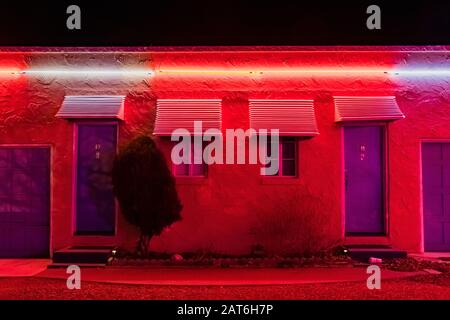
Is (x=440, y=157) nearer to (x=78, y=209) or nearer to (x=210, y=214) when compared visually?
(x=210, y=214)

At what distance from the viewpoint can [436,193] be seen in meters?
11.3

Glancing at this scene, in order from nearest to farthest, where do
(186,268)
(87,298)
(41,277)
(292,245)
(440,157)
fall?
(87,298)
(41,277)
(186,268)
(292,245)
(440,157)

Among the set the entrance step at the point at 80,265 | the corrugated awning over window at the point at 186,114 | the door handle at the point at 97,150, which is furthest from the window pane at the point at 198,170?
the entrance step at the point at 80,265

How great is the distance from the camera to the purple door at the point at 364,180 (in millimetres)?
11180

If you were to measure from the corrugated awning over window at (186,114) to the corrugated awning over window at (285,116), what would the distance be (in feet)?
2.36

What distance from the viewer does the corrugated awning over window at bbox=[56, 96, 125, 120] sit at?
10594mm

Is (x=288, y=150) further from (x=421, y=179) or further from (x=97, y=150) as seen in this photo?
(x=97, y=150)

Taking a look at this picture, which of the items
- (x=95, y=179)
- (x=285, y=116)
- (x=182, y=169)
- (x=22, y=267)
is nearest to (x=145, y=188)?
(x=182, y=169)

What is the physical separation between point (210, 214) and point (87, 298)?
→ 3.73 metres

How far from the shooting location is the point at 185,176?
11.1 meters

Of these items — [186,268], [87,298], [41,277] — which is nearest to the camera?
[87,298]

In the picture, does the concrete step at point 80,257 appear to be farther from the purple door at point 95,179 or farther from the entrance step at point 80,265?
the purple door at point 95,179

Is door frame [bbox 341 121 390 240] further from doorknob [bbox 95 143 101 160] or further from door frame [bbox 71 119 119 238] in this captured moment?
doorknob [bbox 95 143 101 160]
